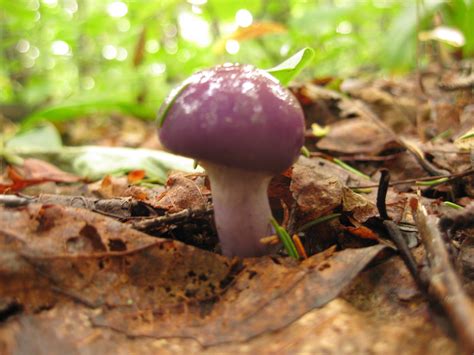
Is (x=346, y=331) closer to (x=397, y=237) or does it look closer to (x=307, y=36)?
(x=397, y=237)

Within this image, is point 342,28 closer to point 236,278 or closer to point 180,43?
point 180,43

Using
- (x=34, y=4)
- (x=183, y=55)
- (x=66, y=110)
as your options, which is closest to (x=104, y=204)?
(x=66, y=110)

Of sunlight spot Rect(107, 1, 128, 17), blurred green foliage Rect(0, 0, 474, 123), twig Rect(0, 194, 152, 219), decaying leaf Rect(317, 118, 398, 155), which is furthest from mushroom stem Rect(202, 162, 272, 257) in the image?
sunlight spot Rect(107, 1, 128, 17)

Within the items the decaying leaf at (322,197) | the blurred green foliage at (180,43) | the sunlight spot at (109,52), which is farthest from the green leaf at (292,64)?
the sunlight spot at (109,52)

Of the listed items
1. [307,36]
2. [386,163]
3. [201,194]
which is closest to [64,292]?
[201,194]

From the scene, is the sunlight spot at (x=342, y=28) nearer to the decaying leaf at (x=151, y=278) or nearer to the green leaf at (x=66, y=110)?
the green leaf at (x=66, y=110)

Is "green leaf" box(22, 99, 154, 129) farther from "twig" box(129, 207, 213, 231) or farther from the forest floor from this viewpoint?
"twig" box(129, 207, 213, 231)
